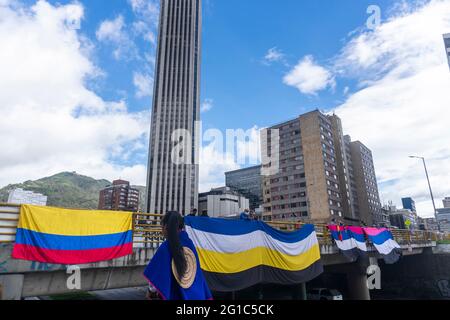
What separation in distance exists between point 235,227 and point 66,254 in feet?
18.4

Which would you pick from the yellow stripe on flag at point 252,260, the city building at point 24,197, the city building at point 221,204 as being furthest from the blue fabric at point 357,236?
the city building at point 24,197

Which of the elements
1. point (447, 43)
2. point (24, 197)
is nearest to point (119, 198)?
point (24, 197)

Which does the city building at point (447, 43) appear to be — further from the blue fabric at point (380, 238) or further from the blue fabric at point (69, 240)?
the blue fabric at point (69, 240)

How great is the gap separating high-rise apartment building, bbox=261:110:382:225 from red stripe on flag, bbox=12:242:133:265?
75471 millimetres

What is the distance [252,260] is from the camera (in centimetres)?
1026

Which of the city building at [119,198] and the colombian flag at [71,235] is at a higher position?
the city building at [119,198]

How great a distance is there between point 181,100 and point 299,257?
120 m

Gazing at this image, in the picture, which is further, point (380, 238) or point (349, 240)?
point (380, 238)

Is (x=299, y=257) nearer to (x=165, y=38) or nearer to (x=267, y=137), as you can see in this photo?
(x=267, y=137)

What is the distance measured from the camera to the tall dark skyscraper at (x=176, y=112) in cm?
11831

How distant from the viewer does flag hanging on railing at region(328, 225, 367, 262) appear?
16.1m

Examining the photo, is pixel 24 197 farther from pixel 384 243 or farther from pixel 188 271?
pixel 188 271
